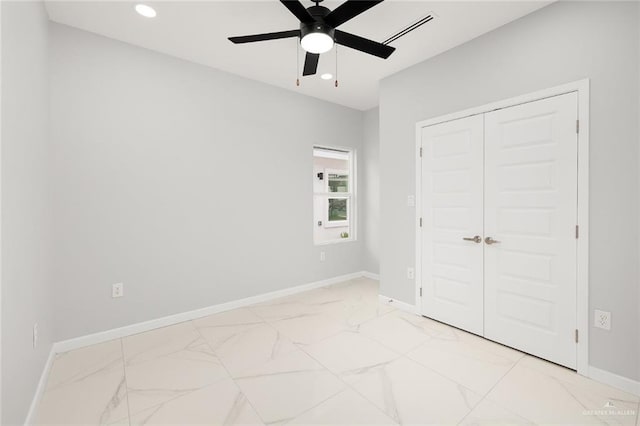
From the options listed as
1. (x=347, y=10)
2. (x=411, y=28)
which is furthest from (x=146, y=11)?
(x=411, y=28)

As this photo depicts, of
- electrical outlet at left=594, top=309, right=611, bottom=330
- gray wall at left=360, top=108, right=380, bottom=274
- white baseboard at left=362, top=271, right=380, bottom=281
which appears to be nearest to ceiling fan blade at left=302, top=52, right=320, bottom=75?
gray wall at left=360, top=108, right=380, bottom=274

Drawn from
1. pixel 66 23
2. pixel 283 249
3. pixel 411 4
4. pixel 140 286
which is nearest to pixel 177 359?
pixel 140 286

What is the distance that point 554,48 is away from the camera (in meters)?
2.17

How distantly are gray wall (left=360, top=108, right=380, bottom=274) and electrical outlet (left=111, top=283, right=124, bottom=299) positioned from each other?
3.41 meters

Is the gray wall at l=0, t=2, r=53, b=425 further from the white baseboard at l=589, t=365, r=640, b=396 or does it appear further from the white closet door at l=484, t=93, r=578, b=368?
the white baseboard at l=589, t=365, r=640, b=396

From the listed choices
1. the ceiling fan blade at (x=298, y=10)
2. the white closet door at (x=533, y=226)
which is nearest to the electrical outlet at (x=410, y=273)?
the white closet door at (x=533, y=226)

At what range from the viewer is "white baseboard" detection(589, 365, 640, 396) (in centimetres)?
185

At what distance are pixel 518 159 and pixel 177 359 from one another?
3.22 meters

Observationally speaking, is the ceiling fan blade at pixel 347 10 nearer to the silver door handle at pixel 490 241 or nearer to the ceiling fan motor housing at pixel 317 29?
the ceiling fan motor housing at pixel 317 29

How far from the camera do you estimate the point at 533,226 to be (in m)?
2.29

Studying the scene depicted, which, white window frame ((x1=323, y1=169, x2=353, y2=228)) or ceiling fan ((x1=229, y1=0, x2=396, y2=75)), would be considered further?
white window frame ((x1=323, y1=169, x2=353, y2=228))

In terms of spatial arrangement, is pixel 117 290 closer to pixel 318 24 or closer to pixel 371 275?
pixel 318 24

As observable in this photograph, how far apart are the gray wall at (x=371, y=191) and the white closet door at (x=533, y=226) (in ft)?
7.08

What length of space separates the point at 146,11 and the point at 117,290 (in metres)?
2.41
